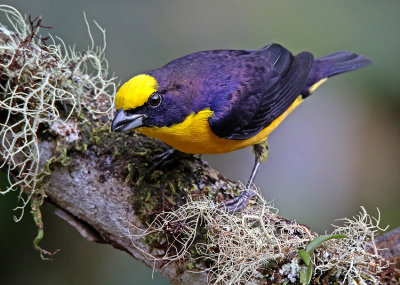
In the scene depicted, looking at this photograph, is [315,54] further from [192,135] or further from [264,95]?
[192,135]

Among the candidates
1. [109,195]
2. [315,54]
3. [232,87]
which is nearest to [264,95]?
[232,87]

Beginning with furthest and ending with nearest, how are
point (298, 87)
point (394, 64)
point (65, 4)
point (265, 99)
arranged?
point (394, 64), point (65, 4), point (298, 87), point (265, 99)

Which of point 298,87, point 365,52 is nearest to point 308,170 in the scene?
point 365,52

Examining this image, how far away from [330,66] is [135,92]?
94.0 inches

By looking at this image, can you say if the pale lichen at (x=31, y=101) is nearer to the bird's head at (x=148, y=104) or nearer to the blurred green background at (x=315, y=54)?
the bird's head at (x=148, y=104)

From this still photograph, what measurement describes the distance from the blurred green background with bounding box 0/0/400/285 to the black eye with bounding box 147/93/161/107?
6.35 feet

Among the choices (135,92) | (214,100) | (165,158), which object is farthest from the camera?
(214,100)

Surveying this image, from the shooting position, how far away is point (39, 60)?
300 cm

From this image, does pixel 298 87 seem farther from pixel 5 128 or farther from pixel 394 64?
pixel 5 128

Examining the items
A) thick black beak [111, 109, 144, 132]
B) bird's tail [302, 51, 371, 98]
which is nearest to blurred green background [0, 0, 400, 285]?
bird's tail [302, 51, 371, 98]

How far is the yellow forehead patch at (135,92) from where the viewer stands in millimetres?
2869

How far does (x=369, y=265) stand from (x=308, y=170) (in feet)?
10.5

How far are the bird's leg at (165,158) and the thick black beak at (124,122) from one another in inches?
11.0

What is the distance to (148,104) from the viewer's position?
9.73ft
